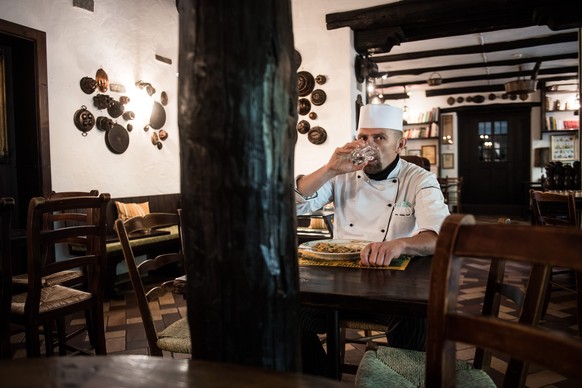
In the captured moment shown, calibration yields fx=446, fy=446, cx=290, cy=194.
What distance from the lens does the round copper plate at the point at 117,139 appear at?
17.3 ft

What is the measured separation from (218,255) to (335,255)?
3.10ft

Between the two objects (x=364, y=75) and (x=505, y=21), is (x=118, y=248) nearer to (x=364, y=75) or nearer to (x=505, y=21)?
(x=364, y=75)

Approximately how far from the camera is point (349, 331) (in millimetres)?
3297

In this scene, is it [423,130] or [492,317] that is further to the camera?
[423,130]

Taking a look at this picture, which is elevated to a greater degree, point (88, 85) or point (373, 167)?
point (88, 85)

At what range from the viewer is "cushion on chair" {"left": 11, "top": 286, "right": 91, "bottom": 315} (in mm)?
2328

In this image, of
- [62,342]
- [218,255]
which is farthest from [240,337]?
[62,342]

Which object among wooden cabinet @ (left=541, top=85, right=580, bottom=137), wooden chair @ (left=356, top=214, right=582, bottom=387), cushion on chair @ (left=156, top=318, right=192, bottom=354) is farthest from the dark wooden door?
wooden chair @ (left=356, top=214, right=582, bottom=387)

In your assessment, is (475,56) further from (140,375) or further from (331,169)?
(140,375)

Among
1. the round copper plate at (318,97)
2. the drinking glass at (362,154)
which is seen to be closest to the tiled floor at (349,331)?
the drinking glass at (362,154)

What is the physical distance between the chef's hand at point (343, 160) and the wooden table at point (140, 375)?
5.08 feet

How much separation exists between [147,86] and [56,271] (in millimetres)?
4003

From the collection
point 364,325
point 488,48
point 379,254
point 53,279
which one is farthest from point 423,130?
point 379,254

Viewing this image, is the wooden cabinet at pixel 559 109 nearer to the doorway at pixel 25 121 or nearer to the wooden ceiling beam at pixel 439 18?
the wooden ceiling beam at pixel 439 18
